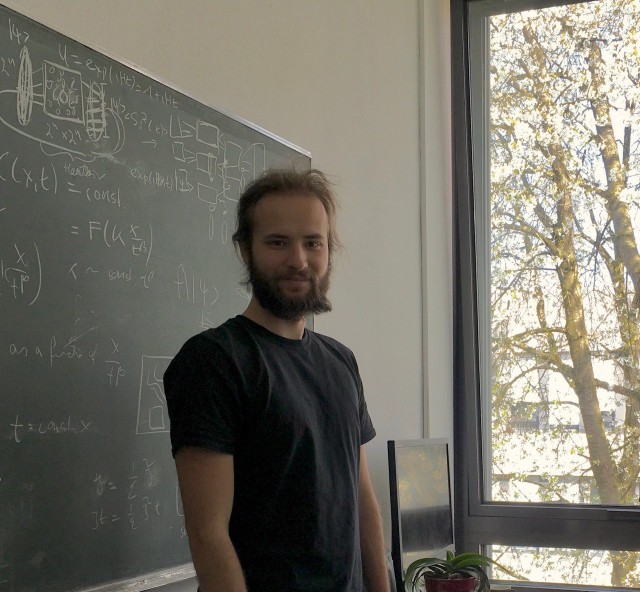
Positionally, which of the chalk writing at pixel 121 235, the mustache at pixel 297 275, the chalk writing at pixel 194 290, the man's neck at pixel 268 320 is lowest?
the man's neck at pixel 268 320

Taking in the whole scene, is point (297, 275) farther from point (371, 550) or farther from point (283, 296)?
point (371, 550)

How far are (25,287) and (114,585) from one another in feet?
2.12

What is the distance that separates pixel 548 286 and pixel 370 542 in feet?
7.91

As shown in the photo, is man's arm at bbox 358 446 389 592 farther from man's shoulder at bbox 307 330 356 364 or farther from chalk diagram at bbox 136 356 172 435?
chalk diagram at bbox 136 356 172 435

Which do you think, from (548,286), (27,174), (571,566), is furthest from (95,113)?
(571,566)

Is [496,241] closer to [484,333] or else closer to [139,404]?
[484,333]

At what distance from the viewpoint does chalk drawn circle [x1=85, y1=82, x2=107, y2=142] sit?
1808 millimetres

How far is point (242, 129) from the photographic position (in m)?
2.39

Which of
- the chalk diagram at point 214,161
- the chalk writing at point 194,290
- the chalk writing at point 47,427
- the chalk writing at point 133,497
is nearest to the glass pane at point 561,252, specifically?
the chalk diagram at point 214,161

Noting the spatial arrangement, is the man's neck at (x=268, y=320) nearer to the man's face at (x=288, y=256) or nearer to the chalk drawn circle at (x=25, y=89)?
the man's face at (x=288, y=256)

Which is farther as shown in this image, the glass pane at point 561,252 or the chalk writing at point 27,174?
the glass pane at point 561,252

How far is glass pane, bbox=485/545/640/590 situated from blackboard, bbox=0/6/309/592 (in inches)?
88.0

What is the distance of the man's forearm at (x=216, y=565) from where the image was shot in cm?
139

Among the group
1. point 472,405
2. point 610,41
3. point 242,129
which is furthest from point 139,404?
point 610,41
